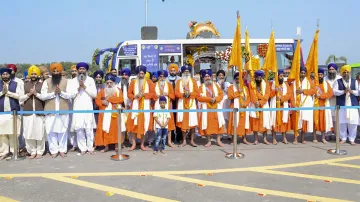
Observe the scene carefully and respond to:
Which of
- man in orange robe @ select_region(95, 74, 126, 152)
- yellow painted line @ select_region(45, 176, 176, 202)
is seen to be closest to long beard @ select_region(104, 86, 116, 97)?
man in orange robe @ select_region(95, 74, 126, 152)

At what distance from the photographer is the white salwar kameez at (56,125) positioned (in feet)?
20.7

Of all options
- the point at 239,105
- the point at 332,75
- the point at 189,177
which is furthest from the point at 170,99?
the point at 332,75

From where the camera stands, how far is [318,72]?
780cm

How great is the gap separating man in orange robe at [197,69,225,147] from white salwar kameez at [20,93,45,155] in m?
3.28

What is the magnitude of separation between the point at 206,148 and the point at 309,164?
85.6 inches

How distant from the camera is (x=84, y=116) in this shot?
6598 millimetres

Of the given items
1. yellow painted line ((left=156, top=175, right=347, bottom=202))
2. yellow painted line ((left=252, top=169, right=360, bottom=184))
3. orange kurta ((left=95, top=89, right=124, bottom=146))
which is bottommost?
yellow painted line ((left=156, top=175, right=347, bottom=202))

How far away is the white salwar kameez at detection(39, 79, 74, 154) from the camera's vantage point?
6301 mm

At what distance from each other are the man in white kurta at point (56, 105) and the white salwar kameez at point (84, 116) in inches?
6.0

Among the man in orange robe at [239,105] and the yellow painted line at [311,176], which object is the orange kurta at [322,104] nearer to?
the man in orange robe at [239,105]

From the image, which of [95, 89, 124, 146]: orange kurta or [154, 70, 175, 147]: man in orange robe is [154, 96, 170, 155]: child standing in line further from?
[95, 89, 124, 146]: orange kurta

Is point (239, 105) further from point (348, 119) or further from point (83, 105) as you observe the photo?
point (83, 105)

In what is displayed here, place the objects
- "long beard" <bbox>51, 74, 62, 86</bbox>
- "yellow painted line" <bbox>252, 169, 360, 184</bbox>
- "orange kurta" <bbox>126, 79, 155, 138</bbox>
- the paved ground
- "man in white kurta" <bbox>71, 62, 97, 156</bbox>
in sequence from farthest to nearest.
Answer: "orange kurta" <bbox>126, 79, 155, 138</bbox> → "man in white kurta" <bbox>71, 62, 97, 156</bbox> → "long beard" <bbox>51, 74, 62, 86</bbox> → "yellow painted line" <bbox>252, 169, 360, 184</bbox> → the paved ground

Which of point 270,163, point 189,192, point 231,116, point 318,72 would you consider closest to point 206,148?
point 231,116
